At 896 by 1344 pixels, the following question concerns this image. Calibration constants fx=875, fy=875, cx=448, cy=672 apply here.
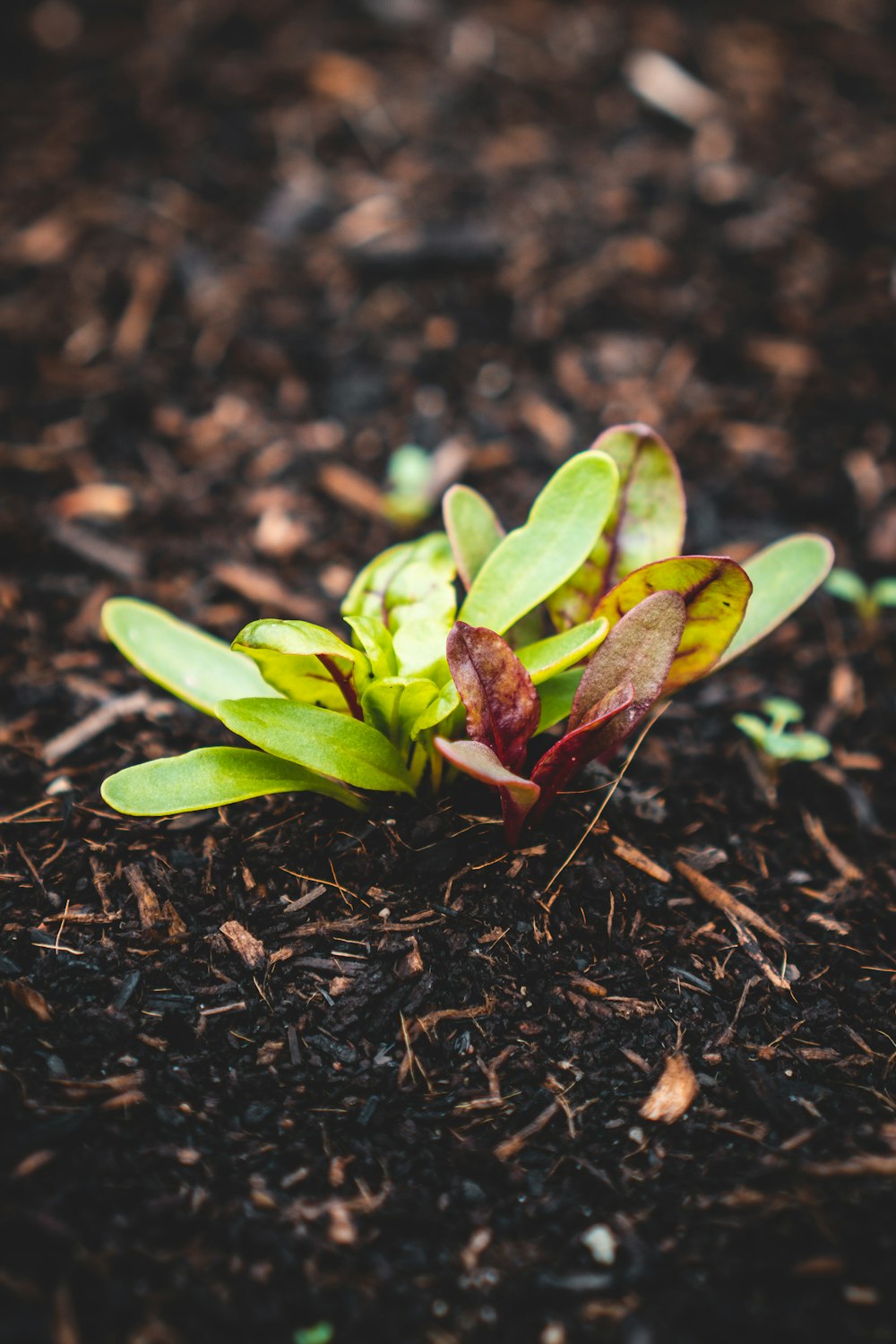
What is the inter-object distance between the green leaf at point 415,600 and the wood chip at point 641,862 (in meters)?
0.50

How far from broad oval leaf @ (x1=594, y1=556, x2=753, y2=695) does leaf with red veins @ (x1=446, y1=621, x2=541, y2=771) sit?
291 mm

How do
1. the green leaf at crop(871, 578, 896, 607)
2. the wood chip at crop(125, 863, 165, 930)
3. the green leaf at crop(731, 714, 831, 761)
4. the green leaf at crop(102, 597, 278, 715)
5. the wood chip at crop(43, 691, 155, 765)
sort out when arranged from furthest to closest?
the green leaf at crop(871, 578, 896, 607) → the wood chip at crop(43, 691, 155, 765) → the green leaf at crop(731, 714, 831, 761) → the green leaf at crop(102, 597, 278, 715) → the wood chip at crop(125, 863, 165, 930)

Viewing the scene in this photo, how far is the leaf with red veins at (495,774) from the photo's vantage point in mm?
1321

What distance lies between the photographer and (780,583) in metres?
1.78

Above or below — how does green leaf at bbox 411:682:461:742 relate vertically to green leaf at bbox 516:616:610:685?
below

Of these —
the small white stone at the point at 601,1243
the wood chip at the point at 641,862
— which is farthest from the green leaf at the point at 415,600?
the small white stone at the point at 601,1243

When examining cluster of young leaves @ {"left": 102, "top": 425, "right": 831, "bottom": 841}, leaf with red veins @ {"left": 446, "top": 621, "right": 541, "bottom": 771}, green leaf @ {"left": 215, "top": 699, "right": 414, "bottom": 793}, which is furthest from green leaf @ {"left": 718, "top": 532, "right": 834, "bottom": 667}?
green leaf @ {"left": 215, "top": 699, "right": 414, "bottom": 793}

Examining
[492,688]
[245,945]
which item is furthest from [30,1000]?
[492,688]

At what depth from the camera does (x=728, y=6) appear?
156 inches

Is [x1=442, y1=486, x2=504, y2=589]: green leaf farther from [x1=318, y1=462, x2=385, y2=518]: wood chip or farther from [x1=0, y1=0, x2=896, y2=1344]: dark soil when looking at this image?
[x1=318, y1=462, x2=385, y2=518]: wood chip

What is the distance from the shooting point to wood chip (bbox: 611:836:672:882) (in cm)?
172

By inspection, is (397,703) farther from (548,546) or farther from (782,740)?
(782,740)

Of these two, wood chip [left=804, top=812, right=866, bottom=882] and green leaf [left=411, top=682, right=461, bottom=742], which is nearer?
green leaf [left=411, top=682, right=461, bottom=742]

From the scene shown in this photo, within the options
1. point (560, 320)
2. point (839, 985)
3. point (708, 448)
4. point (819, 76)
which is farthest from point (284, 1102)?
point (819, 76)
